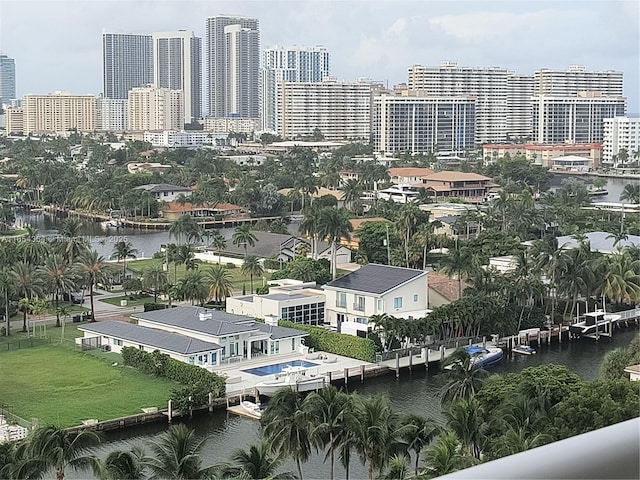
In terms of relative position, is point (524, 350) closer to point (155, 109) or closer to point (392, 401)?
point (392, 401)

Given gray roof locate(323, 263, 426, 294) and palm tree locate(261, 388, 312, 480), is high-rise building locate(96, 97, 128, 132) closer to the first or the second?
gray roof locate(323, 263, 426, 294)

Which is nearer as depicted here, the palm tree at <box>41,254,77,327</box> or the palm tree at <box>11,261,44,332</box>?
the palm tree at <box>11,261,44,332</box>

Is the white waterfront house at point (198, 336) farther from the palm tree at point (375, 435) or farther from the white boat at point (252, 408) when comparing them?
the palm tree at point (375, 435)

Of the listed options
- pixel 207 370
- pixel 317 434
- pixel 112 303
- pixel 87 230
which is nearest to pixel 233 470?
pixel 317 434

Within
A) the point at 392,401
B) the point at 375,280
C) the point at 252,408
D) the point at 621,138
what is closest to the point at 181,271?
the point at 375,280

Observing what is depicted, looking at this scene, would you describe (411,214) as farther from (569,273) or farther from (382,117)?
(382,117)

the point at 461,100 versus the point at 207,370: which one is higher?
the point at 461,100

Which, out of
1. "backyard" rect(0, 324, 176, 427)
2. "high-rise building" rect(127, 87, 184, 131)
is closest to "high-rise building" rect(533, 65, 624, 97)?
"high-rise building" rect(127, 87, 184, 131)
